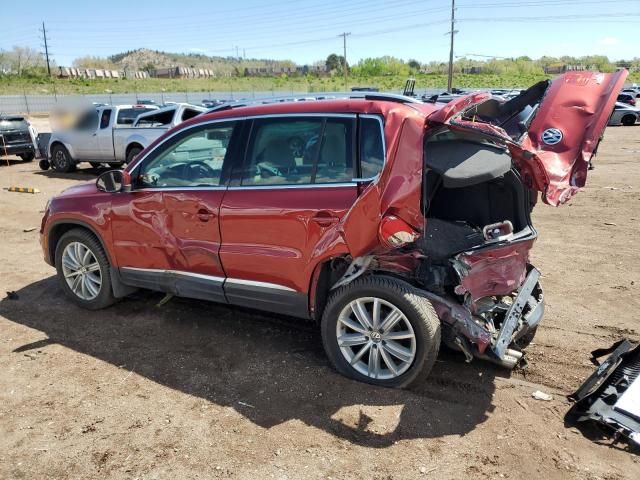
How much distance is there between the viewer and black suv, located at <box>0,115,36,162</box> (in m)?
16.6

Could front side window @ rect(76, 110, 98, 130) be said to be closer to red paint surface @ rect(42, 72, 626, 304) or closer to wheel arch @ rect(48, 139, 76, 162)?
wheel arch @ rect(48, 139, 76, 162)

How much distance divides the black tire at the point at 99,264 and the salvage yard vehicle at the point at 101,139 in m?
8.56

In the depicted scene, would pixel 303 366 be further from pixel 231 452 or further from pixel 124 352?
pixel 124 352

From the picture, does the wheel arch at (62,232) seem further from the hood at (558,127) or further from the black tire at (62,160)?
the black tire at (62,160)

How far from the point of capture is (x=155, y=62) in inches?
6737

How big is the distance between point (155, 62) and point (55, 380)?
606ft

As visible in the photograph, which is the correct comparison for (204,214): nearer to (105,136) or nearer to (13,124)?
(105,136)

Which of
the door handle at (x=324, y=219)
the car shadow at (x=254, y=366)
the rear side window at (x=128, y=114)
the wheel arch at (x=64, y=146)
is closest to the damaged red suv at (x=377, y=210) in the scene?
the door handle at (x=324, y=219)

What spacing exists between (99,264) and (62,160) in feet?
38.7

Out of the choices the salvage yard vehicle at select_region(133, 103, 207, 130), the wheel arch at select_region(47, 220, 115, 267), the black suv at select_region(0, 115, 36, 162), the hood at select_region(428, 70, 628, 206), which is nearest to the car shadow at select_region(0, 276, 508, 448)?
the wheel arch at select_region(47, 220, 115, 267)

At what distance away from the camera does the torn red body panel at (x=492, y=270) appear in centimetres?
348

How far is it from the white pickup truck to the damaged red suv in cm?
920

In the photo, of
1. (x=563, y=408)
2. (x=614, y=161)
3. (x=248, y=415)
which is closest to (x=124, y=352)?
(x=248, y=415)

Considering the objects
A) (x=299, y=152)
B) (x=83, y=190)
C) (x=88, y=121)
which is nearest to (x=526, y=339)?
(x=299, y=152)
